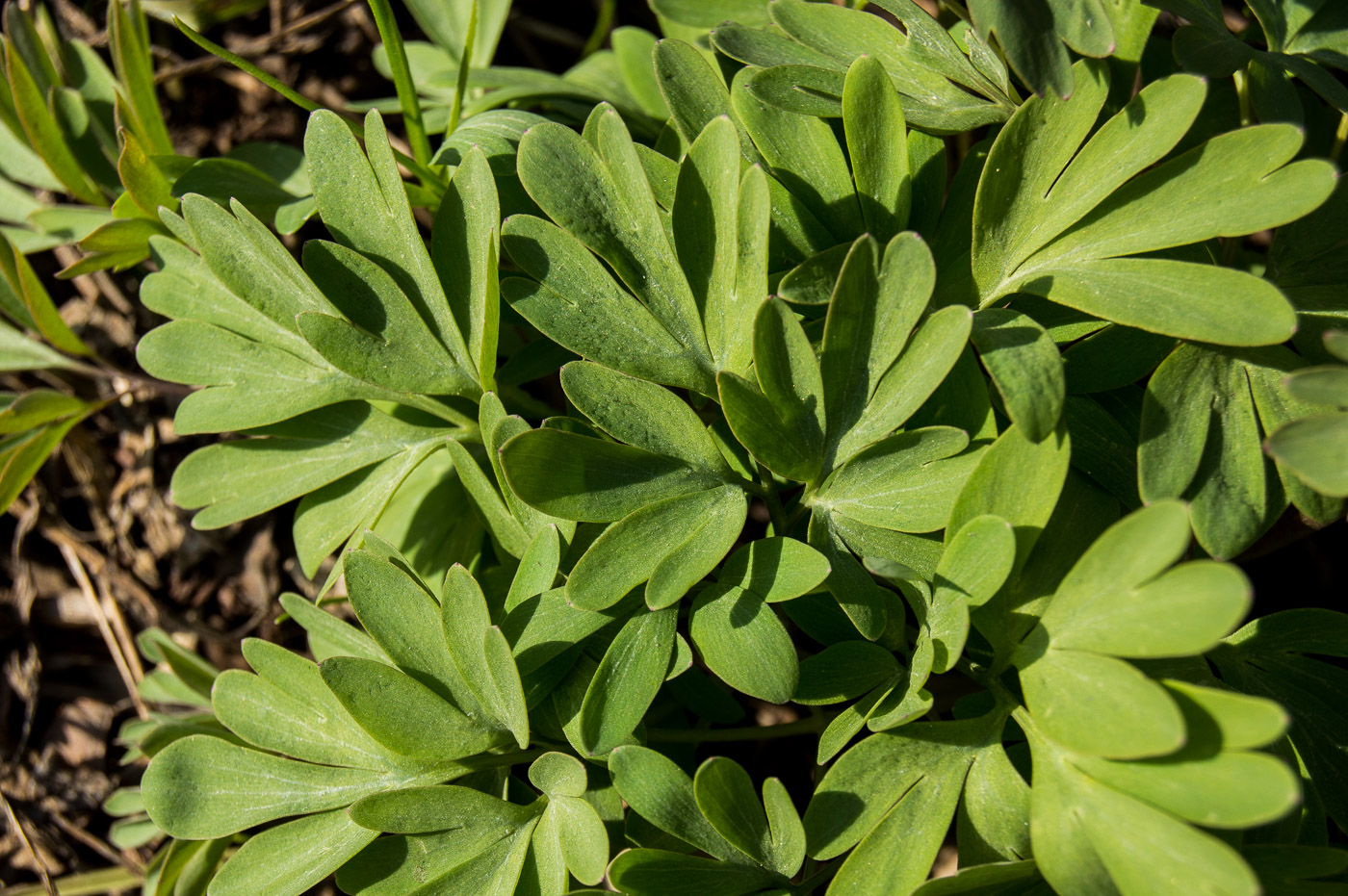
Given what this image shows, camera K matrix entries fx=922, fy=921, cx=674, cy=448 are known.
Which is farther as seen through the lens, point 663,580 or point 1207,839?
point 663,580

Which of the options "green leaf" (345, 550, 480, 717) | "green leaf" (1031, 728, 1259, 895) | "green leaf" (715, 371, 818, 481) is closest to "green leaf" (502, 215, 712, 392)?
"green leaf" (715, 371, 818, 481)

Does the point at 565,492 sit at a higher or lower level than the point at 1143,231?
lower

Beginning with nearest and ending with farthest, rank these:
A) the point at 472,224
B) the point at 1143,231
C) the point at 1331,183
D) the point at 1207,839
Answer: the point at 1207,839
the point at 1331,183
the point at 1143,231
the point at 472,224

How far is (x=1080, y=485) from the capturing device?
108 cm

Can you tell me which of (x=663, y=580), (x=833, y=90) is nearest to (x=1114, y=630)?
(x=663, y=580)

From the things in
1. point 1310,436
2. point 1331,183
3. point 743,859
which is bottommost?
point 743,859

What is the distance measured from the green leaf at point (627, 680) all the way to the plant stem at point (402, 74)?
0.79m

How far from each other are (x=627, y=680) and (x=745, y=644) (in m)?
0.14

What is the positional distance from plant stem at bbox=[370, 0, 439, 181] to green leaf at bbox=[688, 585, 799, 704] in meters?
0.82

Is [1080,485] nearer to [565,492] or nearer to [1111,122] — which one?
[1111,122]

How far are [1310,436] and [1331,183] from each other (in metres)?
0.26

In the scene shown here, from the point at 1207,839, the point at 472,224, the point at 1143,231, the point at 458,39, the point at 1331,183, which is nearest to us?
the point at 1207,839

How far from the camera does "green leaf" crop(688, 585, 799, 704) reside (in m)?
0.97

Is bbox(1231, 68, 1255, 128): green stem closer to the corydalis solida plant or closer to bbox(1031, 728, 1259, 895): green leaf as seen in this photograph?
the corydalis solida plant
